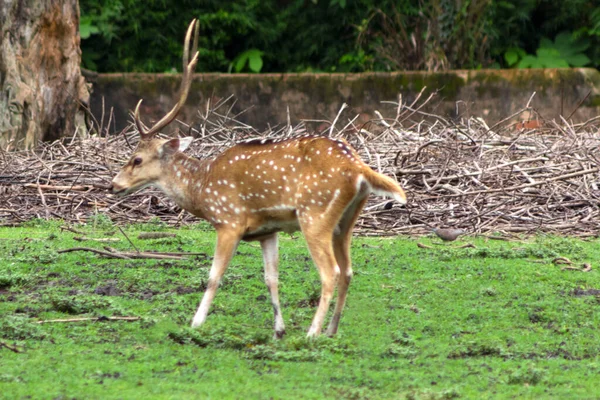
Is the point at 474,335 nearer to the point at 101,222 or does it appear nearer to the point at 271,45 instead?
the point at 101,222

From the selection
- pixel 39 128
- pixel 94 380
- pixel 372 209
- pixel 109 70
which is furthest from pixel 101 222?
pixel 109 70

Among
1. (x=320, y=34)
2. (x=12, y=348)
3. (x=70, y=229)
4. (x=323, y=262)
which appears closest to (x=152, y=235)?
(x=70, y=229)

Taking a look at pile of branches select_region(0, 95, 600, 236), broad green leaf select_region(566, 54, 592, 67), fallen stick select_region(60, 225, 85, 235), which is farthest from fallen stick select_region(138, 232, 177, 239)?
broad green leaf select_region(566, 54, 592, 67)

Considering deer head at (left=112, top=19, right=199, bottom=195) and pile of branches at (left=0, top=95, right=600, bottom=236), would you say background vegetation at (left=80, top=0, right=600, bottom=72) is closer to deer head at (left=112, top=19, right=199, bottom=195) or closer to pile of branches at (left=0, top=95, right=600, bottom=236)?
pile of branches at (left=0, top=95, right=600, bottom=236)

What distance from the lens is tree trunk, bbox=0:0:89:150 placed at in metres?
11.9

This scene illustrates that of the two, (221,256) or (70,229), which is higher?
(221,256)

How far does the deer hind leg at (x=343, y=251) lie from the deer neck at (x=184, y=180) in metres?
0.92

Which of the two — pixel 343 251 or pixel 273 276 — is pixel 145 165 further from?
pixel 343 251

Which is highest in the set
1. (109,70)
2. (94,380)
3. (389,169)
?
(94,380)

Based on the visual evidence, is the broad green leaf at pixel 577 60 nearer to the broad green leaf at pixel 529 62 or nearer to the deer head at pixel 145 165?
the broad green leaf at pixel 529 62

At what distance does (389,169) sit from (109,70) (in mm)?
9622

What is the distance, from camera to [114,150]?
11.2 m

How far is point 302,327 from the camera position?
19.6 feet

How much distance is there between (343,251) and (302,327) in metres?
0.52
